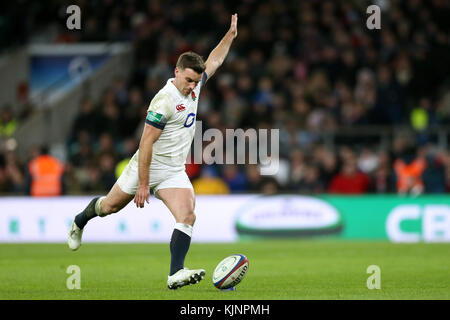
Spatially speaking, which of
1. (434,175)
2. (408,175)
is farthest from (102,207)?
(408,175)

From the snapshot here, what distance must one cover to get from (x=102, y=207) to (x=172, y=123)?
1.30 meters

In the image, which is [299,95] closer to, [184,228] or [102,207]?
[102,207]

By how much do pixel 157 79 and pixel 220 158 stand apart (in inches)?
159

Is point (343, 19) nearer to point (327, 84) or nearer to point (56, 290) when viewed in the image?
point (327, 84)

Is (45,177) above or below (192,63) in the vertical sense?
below

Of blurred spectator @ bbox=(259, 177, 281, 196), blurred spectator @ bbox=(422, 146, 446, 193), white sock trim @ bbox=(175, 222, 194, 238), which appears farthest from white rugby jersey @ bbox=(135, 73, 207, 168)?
blurred spectator @ bbox=(422, 146, 446, 193)

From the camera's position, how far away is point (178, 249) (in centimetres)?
873

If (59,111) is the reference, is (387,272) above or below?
below

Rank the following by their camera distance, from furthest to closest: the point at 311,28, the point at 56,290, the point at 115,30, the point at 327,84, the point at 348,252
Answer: the point at 115,30
the point at 311,28
the point at 327,84
the point at 348,252
the point at 56,290

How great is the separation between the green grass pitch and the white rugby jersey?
1.30m

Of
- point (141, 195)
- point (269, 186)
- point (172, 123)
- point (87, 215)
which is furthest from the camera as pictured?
point (269, 186)

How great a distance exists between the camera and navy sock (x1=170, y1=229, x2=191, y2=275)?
28.5ft
